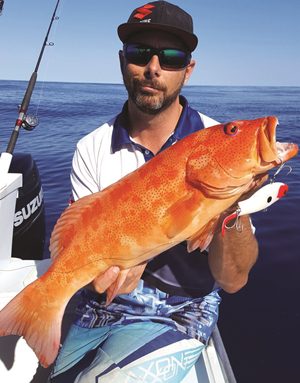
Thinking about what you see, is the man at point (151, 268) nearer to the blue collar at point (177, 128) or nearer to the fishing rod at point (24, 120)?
the blue collar at point (177, 128)

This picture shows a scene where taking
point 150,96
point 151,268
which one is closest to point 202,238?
point 151,268

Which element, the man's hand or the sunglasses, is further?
the sunglasses

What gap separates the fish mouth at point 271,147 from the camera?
1895 mm

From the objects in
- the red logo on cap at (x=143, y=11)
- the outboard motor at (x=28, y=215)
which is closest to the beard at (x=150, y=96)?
the red logo on cap at (x=143, y=11)

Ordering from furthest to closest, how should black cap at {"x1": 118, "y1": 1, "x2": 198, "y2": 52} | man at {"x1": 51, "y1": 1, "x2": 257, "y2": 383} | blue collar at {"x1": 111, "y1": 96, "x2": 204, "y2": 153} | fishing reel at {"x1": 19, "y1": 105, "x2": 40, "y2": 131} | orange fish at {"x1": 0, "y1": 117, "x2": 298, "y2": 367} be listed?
fishing reel at {"x1": 19, "y1": 105, "x2": 40, "y2": 131}, blue collar at {"x1": 111, "y1": 96, "x2": 204, "y2": 153}, black cap at {"x1": 118, "y1": 1, "x2": 198, "y2": 52}, man at {"x1": 51, "y1": 1, "x2": 257, "y2": 383}, orange fish at {"x1": 0, "y1": 117, "x2": 298, "y2": 367}

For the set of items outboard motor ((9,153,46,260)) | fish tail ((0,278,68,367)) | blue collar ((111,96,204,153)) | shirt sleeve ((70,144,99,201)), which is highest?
blue collar ((111,96,204,153))

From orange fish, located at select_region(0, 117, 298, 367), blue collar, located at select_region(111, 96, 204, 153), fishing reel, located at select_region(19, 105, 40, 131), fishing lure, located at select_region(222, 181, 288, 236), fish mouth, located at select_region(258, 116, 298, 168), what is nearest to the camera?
fish mouth, located at select_region(258, 116, 298, 168)

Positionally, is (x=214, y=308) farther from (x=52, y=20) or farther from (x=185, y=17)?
(x=52, y=20)

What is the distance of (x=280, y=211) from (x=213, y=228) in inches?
268

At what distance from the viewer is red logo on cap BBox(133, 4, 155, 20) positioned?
9.54 feet

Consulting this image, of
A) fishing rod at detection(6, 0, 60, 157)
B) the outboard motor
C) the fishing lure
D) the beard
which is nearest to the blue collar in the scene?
the beard

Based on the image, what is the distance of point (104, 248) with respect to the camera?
2258 mm

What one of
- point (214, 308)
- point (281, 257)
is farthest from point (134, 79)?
point (281, 257)

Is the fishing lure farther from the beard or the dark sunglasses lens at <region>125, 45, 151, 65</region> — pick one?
the dark sunglasses lens at <region>125, 45, 151, 65</region>
